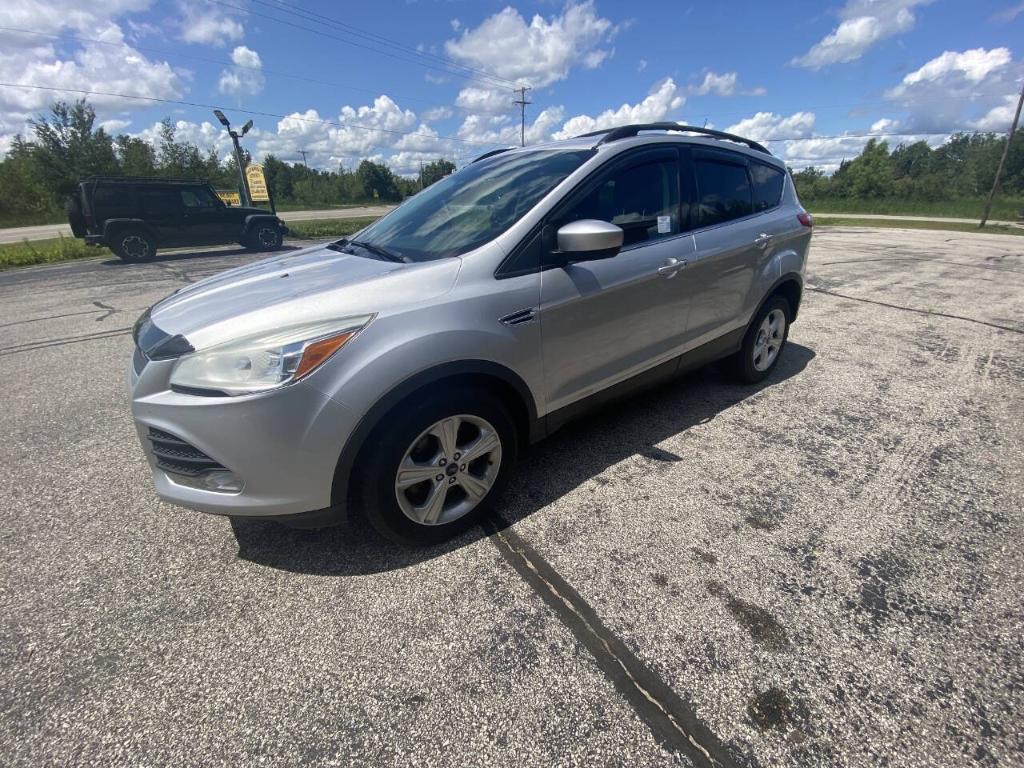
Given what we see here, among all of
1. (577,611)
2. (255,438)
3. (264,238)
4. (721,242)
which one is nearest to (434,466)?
(255,438)

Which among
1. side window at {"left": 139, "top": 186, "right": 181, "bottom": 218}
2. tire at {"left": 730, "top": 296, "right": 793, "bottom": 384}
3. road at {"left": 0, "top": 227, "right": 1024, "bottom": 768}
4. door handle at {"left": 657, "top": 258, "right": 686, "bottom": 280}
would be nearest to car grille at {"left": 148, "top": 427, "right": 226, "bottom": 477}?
road at {"left": 0, "top": 227, "right": 1024, "bottom": 768}

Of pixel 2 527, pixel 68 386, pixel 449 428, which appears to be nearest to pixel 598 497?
pixel 449 428

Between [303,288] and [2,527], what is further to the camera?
[2,527]

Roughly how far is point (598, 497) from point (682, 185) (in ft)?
6.64

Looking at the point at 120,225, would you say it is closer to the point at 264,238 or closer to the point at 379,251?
the point at 264,238

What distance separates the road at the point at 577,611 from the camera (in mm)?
1531

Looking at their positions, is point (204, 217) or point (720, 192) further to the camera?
point (204, 217)

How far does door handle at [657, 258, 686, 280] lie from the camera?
2.94 m

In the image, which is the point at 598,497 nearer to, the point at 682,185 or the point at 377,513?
the point at 377,513

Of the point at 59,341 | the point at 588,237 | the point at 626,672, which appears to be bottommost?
the point at 626,672

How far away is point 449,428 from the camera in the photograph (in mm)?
2215

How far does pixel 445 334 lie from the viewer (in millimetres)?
2096

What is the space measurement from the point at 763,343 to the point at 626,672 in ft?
10.6

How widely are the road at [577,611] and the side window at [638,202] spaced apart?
1.32 m
